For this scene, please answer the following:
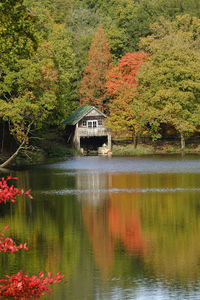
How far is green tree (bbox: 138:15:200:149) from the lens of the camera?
68312mm

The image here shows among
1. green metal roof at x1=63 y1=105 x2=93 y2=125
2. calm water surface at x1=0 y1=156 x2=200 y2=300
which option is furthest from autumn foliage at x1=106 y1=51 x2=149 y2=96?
calm water surface at x1=0 y1=156 x2=200 y2=300

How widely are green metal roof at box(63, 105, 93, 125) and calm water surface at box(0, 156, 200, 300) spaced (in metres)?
35.0

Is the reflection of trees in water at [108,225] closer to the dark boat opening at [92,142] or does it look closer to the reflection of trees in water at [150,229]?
the reflection of trees in water at [150,229]

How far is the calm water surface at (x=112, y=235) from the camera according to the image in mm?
14315

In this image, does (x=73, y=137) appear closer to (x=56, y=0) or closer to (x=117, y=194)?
(x=56, y=0)

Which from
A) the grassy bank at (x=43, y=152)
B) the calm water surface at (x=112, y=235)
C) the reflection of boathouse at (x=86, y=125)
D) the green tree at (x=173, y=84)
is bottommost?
the calm water surface at (x=112, y=235)

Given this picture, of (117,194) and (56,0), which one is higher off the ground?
(56,0)

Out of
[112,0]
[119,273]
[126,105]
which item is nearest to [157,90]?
[126,105]

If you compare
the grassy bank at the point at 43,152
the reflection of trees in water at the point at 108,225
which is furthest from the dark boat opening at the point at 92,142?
the reflection of trees in water at the point at 108,225

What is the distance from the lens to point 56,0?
10456 centimetres

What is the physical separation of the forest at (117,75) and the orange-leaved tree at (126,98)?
116mm

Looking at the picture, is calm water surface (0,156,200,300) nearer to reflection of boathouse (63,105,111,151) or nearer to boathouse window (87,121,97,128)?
reflection of boathouse (63,105,111,151)

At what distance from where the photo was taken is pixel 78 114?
75625 millimetres

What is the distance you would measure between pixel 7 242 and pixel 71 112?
7202cm
